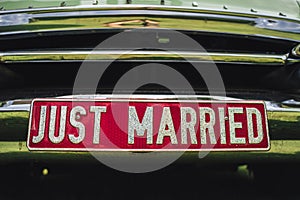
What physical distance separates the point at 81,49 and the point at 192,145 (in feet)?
1.97

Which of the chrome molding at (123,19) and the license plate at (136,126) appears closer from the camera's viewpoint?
the license plate at (136,126)

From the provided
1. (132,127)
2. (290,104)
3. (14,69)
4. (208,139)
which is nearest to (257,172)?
(290,104)

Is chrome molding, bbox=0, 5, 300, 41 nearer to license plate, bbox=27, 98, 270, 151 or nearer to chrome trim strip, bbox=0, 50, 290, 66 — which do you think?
chrome trim strip, bbox=0, 50, 290, 66

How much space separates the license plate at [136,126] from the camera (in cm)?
191

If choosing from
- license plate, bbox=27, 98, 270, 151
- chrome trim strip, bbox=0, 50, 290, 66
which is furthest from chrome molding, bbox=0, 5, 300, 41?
license plate, bbox=27, 98, 270, 151

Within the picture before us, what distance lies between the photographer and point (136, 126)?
192 cm

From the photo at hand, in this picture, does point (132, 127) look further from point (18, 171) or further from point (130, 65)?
point (18, 171)

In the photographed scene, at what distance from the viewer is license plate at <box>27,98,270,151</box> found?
1.91 m

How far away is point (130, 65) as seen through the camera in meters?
2.09

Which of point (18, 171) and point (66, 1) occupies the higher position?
point (66, 1)

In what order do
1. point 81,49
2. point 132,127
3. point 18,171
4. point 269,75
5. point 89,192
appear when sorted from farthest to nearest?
point 89,192, point 18,171, point 269,75, point 81,49, point 132,127

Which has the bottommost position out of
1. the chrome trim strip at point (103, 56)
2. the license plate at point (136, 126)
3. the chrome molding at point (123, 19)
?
the license plate at point (136, 126)

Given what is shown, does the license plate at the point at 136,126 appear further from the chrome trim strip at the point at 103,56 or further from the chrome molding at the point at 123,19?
the chrome molding at the point at 123,19

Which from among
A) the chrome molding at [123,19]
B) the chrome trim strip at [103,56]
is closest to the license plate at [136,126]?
the chrome trim strip at [103,56]
